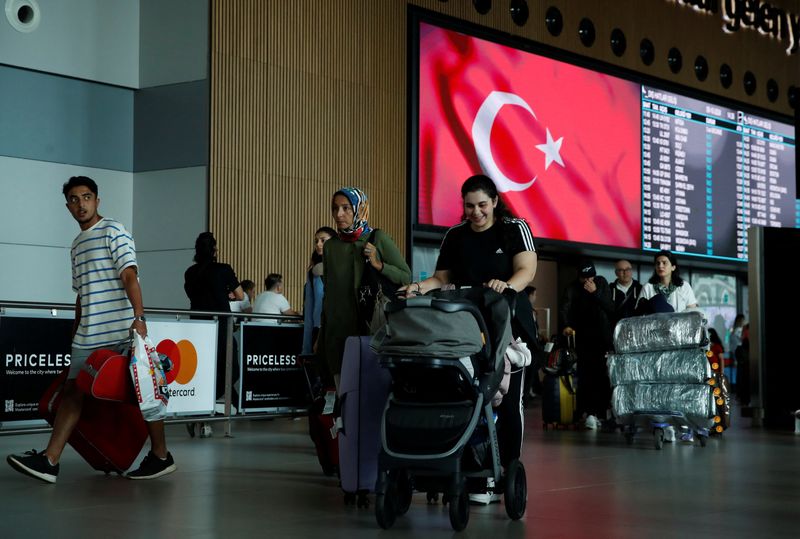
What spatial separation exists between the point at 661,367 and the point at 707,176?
458 inches

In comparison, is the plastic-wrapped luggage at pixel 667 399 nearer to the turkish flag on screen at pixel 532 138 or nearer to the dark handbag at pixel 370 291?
the dark handbag at pixel 370 291

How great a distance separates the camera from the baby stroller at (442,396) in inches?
187

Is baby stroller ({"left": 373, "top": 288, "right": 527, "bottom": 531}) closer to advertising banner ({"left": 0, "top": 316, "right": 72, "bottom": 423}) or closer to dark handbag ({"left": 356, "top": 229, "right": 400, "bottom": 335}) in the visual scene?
dark handbag ({"left": 356, "top": 229, "right": 400, "bottom": 335})

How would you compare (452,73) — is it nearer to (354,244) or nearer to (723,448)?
(723,448)

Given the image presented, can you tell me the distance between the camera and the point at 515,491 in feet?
16.5

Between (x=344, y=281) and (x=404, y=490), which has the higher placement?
(x=344, y=281)

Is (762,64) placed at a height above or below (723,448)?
above

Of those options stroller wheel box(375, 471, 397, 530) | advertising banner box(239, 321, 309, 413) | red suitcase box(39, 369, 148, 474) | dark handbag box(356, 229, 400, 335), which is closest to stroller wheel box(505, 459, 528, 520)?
stroller wheel box(375, 471, 397, 530)

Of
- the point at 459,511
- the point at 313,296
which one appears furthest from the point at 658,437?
the point at 459,511

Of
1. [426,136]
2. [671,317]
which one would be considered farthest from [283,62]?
[671,317]

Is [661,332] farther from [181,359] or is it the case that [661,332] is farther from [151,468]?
[151,468]

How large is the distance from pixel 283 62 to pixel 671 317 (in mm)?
6714

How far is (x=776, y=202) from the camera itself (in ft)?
73.6

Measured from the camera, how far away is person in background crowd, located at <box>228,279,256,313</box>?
12.2 metres
